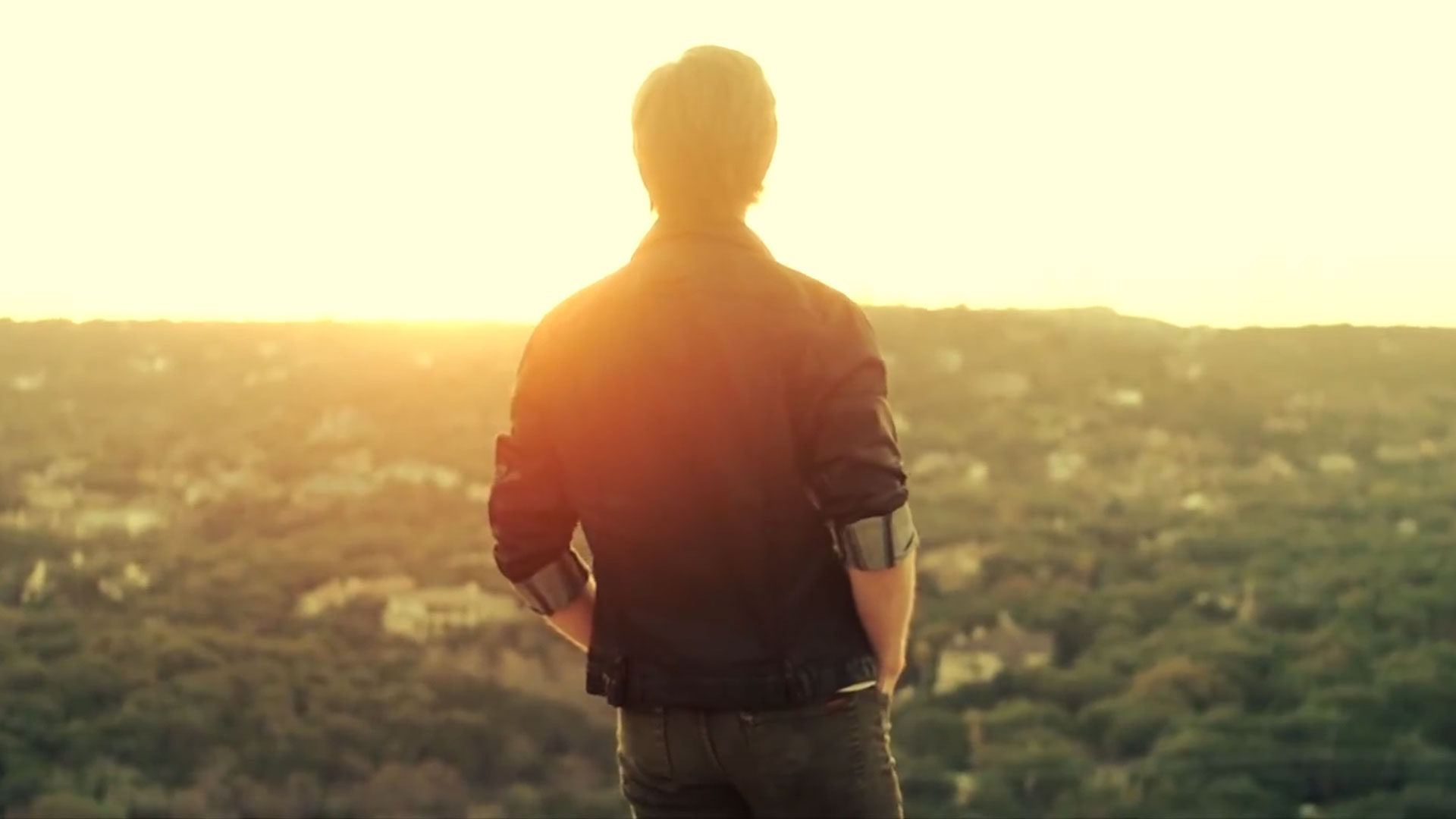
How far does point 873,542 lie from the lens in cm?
218

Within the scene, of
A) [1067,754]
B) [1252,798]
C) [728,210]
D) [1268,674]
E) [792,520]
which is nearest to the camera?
[792,520]

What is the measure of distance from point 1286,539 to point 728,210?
29.5ft

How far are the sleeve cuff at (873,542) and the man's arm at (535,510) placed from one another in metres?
0.41

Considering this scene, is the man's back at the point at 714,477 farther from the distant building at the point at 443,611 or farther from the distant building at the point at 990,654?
the distant building at the point at 443,611

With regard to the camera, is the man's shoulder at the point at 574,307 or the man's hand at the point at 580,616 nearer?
the man's shoulder at the point at 574,307

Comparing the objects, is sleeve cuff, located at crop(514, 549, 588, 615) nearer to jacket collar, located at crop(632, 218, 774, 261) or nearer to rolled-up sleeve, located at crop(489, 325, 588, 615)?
rolled-up sleeve, located at crop(489, 325, 588, 615)

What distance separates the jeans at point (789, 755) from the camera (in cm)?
221

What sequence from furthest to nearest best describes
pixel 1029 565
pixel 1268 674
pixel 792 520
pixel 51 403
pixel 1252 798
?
pixel 51 403
pixel 1029 565
pixel 1268 674
pixel 1252 798
pixel 792 520

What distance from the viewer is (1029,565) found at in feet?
33.6

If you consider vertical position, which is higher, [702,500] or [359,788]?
[702,500]

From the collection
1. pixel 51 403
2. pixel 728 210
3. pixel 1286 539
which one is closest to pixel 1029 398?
pixel 1286 539

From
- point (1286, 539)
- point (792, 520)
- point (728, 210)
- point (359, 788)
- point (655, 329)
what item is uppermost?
point (728, 210)

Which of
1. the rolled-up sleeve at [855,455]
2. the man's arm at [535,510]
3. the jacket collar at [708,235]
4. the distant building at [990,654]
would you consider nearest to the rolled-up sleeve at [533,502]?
the man's arm at [535,510]

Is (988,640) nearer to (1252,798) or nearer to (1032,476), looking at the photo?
(1252,798)
